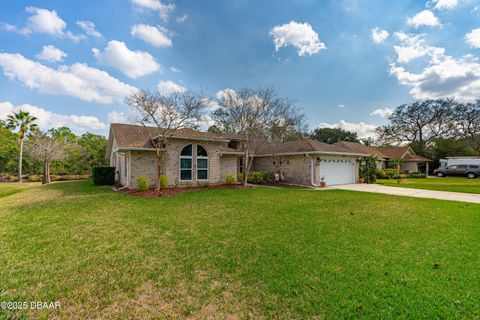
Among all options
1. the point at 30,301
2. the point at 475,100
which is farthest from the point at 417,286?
the point at 475,100

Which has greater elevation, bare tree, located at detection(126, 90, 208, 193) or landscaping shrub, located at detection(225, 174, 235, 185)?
bare tree, located at detection(126, 90, 208, 193)

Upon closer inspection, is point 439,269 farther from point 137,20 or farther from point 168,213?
point 137,20

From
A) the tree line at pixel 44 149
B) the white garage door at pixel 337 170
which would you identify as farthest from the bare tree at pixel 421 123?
the tree line at pixel 44 149

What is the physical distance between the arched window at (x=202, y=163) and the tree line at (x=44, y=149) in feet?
63.1

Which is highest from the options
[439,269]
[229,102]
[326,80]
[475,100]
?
[475,100]

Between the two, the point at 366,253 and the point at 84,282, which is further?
the point at 366,253

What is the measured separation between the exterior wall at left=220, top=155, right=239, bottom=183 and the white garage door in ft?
22.4

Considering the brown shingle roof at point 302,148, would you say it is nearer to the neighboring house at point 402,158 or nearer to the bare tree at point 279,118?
the bare tree at point 279,118

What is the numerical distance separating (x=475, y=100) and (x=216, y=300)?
1931 inches

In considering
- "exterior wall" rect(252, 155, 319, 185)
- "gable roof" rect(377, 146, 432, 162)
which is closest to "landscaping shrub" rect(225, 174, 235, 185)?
"exterior wall" rect(252, 155, 319, 185)

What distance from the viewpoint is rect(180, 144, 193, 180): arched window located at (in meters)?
14.5

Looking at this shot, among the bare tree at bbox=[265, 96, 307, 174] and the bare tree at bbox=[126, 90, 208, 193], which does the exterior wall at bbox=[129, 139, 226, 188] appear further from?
the bare tree at bbox=[265, 96, 307, 174]

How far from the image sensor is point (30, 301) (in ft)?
9.03

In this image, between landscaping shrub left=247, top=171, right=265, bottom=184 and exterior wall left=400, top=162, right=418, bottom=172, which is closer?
landscaping shrub left=247, top=171, right=265, bottom=184
